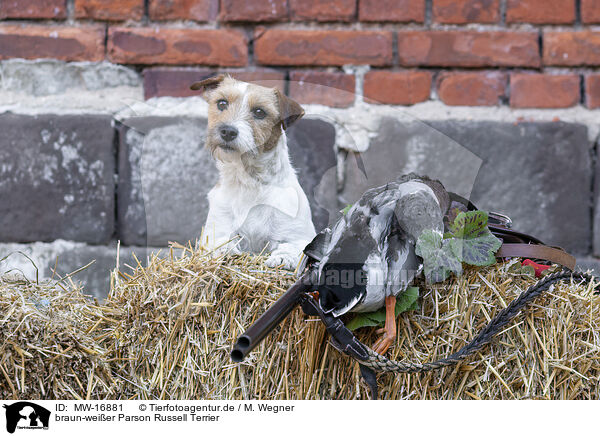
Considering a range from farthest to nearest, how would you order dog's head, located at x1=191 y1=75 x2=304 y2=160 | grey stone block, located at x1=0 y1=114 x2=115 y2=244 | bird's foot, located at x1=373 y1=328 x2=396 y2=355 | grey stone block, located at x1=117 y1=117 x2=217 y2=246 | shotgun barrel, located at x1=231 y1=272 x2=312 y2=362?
grey stone block, located at x1=0 y1=114 x2=115 y2=244
grey stone block, located at x1=117 y1=117 x2=217 y2=246
dog's head, located at x1=191 y1=75 x2=304 y2=160
bird's foot, located at x1=373 y1=328 x2=396 y2=355
shotgun barrel, located at x1=231 y1=272 x2=312 y2=362

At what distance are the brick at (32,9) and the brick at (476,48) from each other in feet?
2.49

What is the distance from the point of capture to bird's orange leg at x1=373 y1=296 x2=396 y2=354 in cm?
71

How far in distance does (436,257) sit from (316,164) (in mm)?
254

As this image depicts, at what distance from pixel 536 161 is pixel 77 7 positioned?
108cm

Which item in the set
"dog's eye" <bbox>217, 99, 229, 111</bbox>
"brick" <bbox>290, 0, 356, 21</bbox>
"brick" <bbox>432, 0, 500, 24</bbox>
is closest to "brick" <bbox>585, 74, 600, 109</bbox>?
"brick" <bbox>432, 0, 500, 24</bbox>

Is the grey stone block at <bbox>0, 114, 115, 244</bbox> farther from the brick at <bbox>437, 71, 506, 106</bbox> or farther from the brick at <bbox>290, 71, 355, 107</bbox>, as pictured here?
the brick at <bbox>437, 71, 506, 106</bbox>

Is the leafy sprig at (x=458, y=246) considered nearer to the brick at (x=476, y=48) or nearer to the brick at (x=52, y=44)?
the brick at (x=476, y=48)

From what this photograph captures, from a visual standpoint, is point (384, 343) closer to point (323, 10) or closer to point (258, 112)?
point (258, 112)

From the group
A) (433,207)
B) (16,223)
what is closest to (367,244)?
(433,207)

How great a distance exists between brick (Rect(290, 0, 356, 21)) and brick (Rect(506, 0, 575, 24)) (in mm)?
363

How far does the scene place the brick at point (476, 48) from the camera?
122 centimetres

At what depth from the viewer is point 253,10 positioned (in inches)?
47.7

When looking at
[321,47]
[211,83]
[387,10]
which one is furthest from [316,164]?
[387,10]
